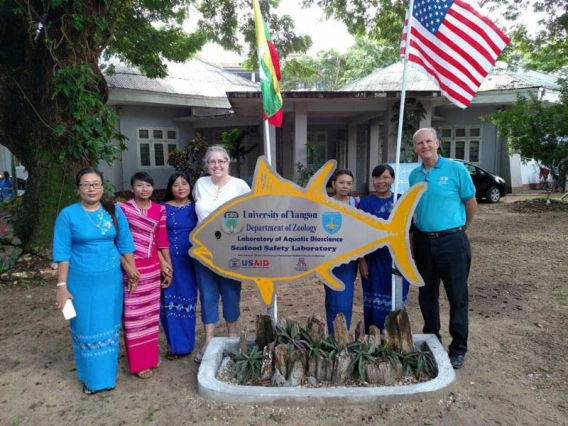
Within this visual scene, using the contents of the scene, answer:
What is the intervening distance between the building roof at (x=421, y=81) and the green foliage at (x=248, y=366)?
11835mm

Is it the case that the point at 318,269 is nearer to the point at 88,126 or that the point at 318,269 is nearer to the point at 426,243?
the point at 426,243

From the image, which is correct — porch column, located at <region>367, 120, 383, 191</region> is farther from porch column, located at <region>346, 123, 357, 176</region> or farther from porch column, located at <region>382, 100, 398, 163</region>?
porch column, located at <region>382, 100, 398, 163</region>

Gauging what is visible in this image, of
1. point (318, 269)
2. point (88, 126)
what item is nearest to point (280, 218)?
point (318, 269)

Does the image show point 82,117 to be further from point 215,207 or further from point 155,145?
point 155,145

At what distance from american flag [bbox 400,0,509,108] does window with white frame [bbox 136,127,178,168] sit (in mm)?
13226

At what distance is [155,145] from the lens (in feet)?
52.3

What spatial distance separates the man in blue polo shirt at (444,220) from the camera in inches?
119

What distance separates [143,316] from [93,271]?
0.53m

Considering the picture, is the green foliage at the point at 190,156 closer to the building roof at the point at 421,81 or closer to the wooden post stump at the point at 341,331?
the building roof at the point at 421,81

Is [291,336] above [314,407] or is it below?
above

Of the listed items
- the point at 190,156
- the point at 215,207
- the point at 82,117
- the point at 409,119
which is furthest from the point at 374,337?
the point at 190,156

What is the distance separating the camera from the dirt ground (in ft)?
8.95

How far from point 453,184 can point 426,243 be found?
45 cm

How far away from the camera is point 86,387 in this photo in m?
3.07
